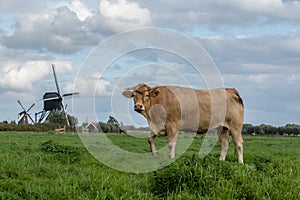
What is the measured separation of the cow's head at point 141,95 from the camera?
15.7 metres

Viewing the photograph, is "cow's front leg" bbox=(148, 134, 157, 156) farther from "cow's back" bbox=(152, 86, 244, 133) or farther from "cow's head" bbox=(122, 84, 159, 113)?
"cow's head" bbox=(122, 84, 159, 113)

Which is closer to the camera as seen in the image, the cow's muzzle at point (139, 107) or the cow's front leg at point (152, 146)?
the cow's muzzle at point (139, 107)

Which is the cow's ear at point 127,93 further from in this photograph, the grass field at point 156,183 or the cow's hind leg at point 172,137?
the grass field at point 156,183

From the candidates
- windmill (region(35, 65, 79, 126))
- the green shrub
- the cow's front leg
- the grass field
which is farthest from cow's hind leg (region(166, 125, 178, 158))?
windmill (region(35, 65, 79, 126))

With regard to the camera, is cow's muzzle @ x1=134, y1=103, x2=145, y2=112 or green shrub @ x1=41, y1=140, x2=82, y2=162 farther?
cow's muzzle @ x1=134, y1=103, x2=145, y2=112

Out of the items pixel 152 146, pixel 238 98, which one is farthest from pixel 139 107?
pixel 238 98

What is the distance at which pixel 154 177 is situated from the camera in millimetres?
10031

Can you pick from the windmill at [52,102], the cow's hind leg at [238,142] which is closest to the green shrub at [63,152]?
the cow's hind leg at [238,142]

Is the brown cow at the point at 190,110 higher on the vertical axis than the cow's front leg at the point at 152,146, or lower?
higher

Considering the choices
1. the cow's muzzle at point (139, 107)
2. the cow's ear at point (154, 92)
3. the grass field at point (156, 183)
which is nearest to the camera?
the grass field at point (156, 183)

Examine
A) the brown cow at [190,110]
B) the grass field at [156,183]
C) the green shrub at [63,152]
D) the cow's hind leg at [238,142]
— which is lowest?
the grass field at [156,183]

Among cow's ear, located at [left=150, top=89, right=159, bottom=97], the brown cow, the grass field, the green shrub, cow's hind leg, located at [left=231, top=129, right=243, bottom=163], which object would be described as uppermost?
cow's ear, located at [left=150, top=89, right=159, bottom=97]

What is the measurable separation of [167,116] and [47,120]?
226ft

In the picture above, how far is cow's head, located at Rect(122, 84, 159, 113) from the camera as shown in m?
15.7
